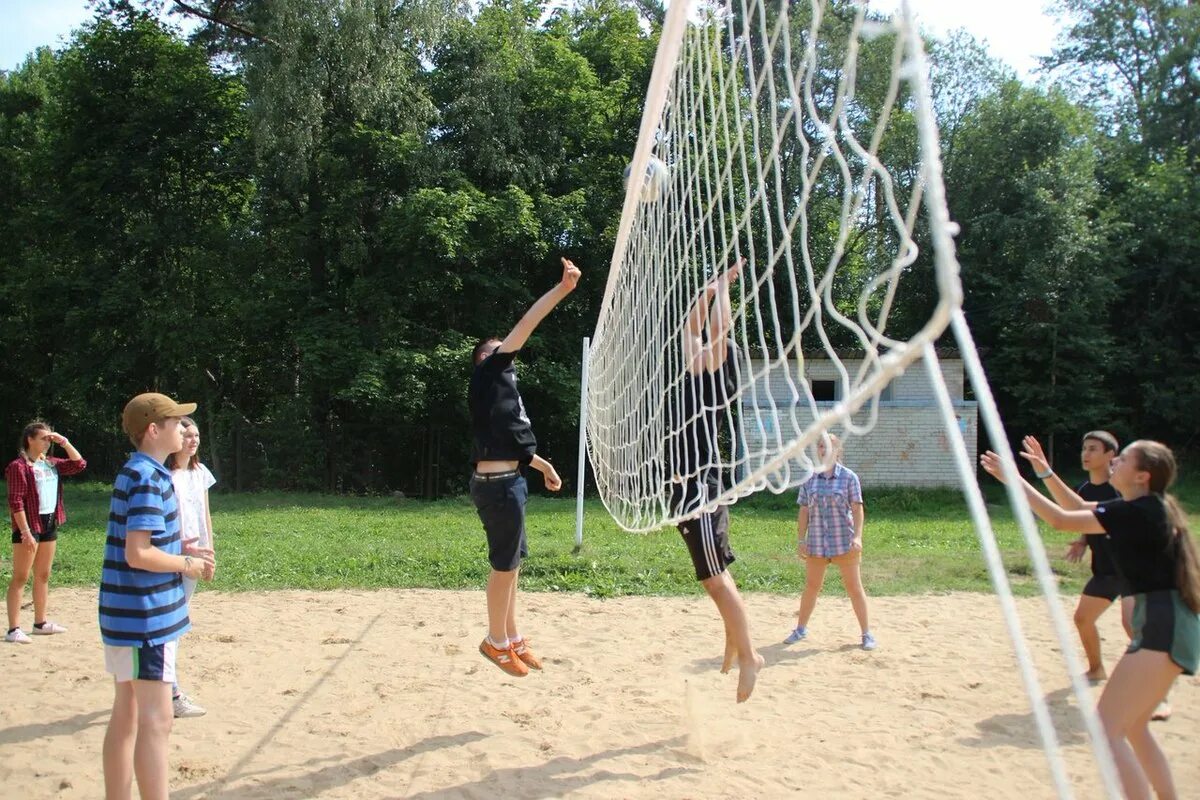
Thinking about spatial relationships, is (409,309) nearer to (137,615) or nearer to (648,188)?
(648,188)

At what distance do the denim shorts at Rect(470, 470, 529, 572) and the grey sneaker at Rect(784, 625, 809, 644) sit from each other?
2254 mm

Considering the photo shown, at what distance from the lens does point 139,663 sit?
269 centimetres

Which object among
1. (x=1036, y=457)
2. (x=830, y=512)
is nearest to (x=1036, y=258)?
(x=830, y=512)

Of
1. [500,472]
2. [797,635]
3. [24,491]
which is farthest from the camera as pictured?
[797,635]

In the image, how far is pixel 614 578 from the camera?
7184 mm

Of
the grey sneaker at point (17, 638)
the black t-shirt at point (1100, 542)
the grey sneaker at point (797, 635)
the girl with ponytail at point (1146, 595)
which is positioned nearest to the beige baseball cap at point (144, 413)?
the girl with ponytail at point (1146, 595)

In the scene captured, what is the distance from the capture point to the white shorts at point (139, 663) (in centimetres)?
269

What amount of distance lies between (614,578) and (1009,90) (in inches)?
631

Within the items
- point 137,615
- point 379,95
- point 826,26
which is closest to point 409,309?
point 379,95

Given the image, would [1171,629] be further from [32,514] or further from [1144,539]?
[32,514]

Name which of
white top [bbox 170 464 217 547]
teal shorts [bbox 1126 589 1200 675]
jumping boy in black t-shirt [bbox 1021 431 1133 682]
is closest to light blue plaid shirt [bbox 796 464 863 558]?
jumping boy in black t-shirt [bbox 1021 431 1133 682]

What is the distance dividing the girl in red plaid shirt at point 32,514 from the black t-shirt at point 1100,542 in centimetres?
548

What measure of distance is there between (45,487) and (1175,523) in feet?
18.3

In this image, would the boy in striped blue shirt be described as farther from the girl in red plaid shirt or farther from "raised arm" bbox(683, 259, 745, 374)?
the girl in red plaid shirt
